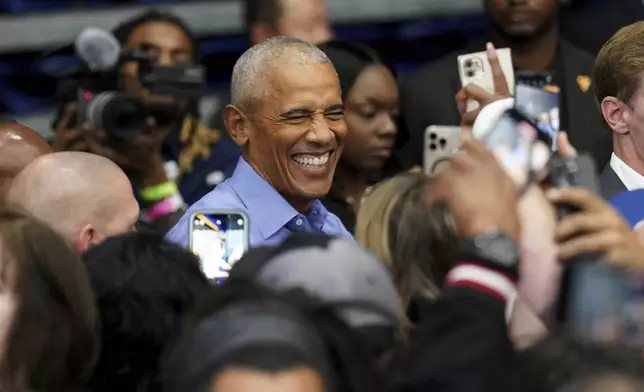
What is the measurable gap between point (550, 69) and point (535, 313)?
2.29 metres

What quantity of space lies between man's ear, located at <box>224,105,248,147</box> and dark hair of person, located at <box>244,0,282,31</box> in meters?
1.54

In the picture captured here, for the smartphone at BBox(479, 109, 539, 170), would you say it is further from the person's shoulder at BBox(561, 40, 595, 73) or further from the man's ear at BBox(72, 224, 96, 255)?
the person's shoulder at BBox(561, 40, 595, 73)

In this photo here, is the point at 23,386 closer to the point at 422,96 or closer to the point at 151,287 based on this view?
the point at 151,287

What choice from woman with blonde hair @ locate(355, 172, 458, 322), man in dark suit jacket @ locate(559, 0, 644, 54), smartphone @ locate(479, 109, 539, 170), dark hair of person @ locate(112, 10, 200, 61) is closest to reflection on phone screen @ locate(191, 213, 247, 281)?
woman with blonde hair @ locate(355, 172, 458, 322)

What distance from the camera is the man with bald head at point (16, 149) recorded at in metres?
3.23

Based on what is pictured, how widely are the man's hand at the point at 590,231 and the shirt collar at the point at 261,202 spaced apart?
3.74ft

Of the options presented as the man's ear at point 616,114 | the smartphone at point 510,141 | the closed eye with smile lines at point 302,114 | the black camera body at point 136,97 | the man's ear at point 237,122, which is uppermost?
the smartphone at point 510,141

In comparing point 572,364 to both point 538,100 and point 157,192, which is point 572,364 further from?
point 157,192

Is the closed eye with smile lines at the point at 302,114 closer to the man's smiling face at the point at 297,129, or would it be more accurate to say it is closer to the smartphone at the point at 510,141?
the man's smiling face at the point at 297,129

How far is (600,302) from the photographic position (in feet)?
5.70

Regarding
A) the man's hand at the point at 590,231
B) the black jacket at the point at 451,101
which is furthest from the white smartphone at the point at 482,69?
the man's hand at the point at 590,231

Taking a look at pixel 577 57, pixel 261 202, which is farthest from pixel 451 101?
pixel 261 202

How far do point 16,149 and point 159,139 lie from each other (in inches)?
29.2

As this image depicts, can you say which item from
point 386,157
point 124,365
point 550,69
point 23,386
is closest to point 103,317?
point 124,365
